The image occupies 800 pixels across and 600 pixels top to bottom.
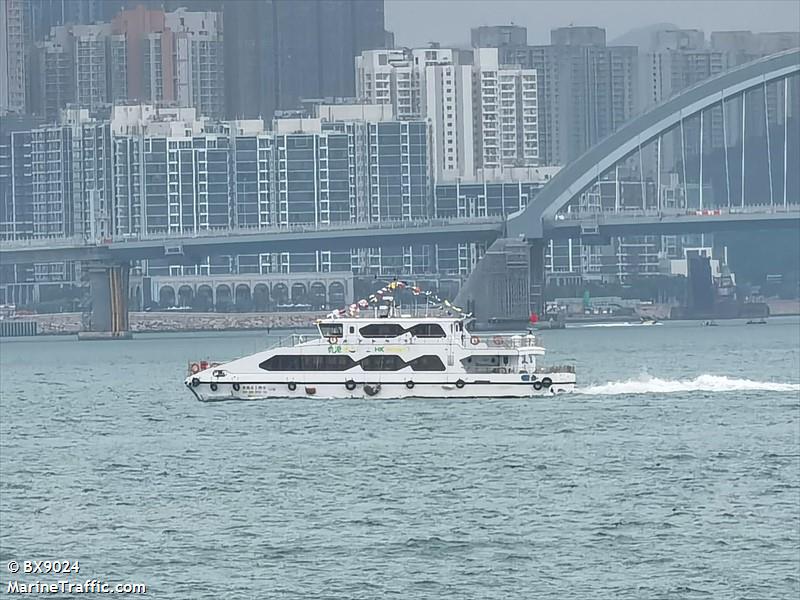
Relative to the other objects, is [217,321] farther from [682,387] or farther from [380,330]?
[380,330]

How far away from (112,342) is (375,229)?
15487 mm

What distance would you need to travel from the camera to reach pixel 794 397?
203ft

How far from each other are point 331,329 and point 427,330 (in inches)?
88.9

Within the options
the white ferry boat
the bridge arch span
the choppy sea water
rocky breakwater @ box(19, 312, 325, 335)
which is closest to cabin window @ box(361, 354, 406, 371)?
the white ferry boat

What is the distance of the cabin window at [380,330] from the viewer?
6050cm

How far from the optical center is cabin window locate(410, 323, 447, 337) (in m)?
60.2

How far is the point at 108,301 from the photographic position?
142 meters

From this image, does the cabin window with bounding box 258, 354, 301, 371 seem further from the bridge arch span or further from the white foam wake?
the bridge arch span

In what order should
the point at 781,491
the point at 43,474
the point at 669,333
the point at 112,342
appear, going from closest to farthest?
1. the point at 781,491
2. the point at 43,474
3. the point at 669,333
4. the point at 112,342

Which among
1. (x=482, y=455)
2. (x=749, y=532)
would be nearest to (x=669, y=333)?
(x=482, y=455)

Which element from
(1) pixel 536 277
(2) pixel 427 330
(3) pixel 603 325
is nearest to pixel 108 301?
(1) pixel 536 277

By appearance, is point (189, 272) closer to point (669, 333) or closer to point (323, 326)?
point (669, 333)

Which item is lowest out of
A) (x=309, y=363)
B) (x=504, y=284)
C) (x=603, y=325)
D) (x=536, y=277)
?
(x=603, y=325)

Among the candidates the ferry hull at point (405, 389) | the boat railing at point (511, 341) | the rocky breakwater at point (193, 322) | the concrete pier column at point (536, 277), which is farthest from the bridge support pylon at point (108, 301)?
the boat railing at point (511, 341)
